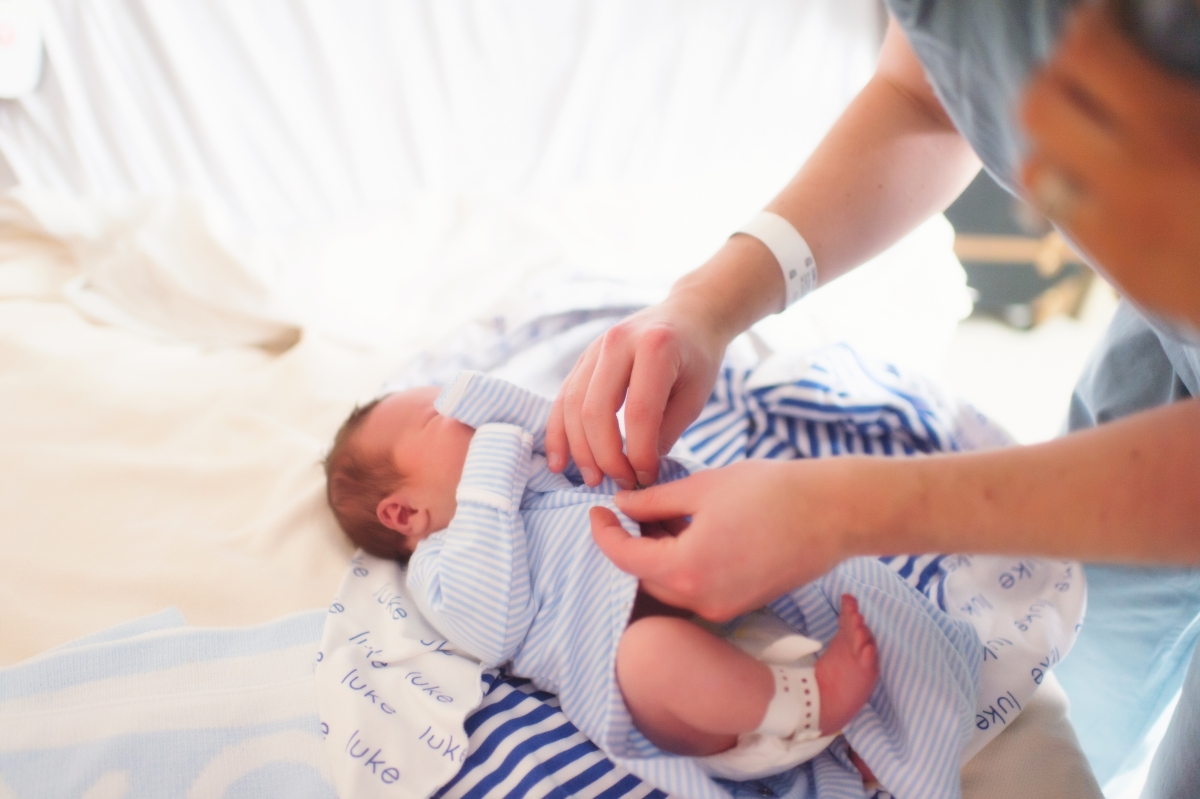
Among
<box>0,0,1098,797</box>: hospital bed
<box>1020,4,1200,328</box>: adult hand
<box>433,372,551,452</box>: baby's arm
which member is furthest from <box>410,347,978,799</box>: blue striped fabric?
<box>1020,4,1200,328</box>: adult hand

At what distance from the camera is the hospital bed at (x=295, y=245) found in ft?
2.88

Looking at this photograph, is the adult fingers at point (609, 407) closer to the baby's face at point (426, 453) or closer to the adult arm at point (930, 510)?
the adult arm at point (930, 510)

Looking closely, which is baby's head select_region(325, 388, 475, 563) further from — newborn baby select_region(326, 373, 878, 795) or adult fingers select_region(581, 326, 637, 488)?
adult fingers select_region(581, 326, 637, 488)

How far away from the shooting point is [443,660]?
793 mm

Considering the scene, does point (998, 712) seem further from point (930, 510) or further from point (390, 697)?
point (390, 697)

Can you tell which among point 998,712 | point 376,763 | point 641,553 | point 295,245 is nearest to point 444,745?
point 376,763

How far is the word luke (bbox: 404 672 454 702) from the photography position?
748 millimetres

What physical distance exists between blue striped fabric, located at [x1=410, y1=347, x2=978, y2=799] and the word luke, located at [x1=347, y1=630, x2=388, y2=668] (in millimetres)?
96

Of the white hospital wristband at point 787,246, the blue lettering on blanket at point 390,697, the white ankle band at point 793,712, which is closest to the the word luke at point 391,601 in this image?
the blue lettering on blanket at point 390,697

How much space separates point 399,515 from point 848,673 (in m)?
0.53

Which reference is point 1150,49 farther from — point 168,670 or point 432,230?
point 432,230

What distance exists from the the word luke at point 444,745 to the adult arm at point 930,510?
0.75ft

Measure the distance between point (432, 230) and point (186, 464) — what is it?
0.63m

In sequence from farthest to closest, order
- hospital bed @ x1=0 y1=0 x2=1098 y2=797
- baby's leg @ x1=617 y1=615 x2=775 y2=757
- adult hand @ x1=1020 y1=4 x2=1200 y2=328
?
1. hospital bed @ x1=0 y1=0 x2=1098 y2=797
2. baby's leg @ x1=617 y1=615 x2=775 y2=757
3. adult hand @ x1=1020 y1=4 x2=1200 y2=328
